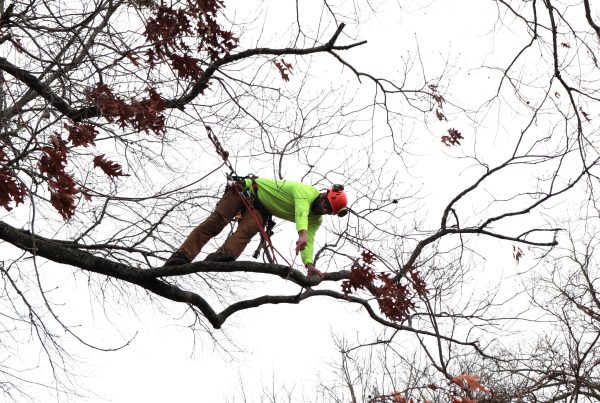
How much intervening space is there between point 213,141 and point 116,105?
90 cm

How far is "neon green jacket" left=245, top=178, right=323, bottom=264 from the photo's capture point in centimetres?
662

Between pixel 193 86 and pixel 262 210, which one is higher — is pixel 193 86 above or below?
above

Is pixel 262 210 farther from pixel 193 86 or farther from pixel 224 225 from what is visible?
pixel 193 86

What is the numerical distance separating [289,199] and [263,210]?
0.29m

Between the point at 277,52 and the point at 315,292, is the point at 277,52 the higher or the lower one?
the higher one

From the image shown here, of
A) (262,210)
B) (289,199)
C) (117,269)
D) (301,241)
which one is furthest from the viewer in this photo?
(262,210)

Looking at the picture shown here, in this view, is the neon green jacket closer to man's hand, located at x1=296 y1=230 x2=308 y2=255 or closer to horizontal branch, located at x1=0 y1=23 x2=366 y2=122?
man's hand, located at x1=296 y1=230 x2=308 y2=255

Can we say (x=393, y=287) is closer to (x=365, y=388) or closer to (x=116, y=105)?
(x=116, y=105)

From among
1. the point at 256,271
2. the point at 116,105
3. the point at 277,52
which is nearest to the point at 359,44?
the point at 277,52

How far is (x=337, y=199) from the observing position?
6848 mm

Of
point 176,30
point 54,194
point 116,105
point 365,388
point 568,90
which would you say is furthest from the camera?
point 365,388

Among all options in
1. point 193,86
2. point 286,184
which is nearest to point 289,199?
point 286,184

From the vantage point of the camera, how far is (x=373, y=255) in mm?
6410

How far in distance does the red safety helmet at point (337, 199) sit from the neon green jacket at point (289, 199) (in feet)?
0.50
